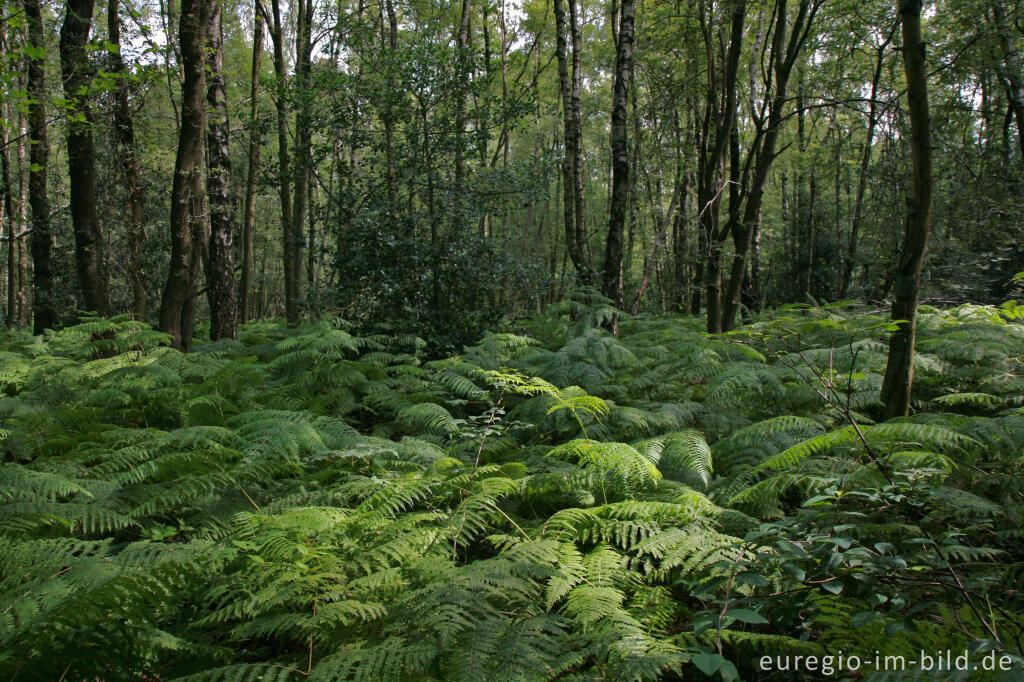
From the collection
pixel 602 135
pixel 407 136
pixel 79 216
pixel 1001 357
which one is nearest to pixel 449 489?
pixel 1001 357

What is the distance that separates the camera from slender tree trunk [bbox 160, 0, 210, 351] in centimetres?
692

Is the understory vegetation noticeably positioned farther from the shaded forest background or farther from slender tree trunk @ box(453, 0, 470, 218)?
slender tree trunk @ box(453, 0, 470, 218)

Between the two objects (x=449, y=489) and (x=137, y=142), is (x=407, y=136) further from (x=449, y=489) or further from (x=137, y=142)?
(x=449, y=489)

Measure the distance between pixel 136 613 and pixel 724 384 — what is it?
3801 millimetres

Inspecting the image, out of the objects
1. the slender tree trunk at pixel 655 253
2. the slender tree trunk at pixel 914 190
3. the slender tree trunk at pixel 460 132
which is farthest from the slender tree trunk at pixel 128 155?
the slender tree trunk at pixel 914 190

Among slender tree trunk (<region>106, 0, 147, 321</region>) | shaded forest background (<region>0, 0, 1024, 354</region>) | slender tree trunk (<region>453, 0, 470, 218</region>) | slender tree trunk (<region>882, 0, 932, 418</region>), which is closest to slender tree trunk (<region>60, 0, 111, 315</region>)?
shaded forest background (<region>0, 0, 1024, 354</region>)

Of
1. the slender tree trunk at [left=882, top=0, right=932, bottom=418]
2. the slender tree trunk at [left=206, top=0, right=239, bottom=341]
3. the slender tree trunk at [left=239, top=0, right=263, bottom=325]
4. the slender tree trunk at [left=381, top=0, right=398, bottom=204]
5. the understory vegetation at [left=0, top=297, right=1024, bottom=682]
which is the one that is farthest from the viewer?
the slender tree trunk at [left=239, top=0, right=263, bottom=325]

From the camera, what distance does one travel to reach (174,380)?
473 centimetres

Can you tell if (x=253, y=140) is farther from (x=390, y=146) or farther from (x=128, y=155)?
(x=390, y=146)

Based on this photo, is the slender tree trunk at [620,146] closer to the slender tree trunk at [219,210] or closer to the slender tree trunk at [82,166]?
the slender tree trunk at [219,210]

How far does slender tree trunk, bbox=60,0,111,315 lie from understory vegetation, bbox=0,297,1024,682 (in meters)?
3.92

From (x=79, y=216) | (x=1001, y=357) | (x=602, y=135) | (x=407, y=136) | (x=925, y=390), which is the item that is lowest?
(x=925, y=390)

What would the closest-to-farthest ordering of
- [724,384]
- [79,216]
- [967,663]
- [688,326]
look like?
[967,663], [724,384], [79,216], [688,326]

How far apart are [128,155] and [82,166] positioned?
2.32 m
